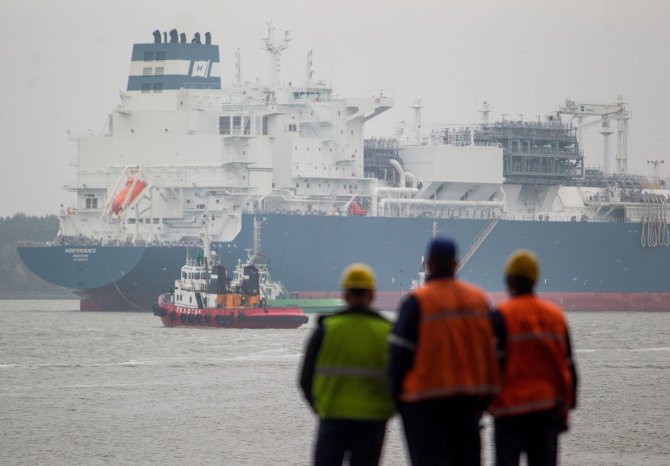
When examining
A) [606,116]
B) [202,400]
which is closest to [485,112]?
[606,116]

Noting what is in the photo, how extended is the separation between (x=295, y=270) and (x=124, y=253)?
5777 millimetres

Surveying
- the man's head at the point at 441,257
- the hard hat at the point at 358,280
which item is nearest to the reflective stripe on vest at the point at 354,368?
the hard hat at the point at 358,280

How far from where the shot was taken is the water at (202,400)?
15.3m

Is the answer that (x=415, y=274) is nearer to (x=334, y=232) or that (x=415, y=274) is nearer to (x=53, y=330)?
(x=334, y=232)

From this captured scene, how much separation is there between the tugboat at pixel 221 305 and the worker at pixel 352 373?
115ft

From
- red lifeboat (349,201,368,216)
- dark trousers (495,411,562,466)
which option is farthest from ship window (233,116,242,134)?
dark trousers (495,411,562,466)

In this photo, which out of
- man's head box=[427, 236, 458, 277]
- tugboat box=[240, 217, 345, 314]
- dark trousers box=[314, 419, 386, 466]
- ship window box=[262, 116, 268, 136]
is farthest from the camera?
ship window box=[262, 116, 268, 136]

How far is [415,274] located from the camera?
186ft

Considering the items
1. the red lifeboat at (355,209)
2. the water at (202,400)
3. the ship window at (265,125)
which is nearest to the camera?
the water at (202,400)

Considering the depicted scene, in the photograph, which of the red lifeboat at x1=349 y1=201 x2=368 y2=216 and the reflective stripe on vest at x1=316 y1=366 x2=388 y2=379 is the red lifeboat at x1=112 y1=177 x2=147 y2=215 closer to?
the red lifeboat at x1=349 y1=201 x2=368 y2=216

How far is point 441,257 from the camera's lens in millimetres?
6641

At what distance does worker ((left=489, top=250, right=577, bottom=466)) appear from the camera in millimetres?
6984

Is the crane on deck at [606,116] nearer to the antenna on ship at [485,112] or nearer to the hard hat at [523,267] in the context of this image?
the antenna on ship at [485,112]

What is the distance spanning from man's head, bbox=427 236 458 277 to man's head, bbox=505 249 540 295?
0.44 metres
